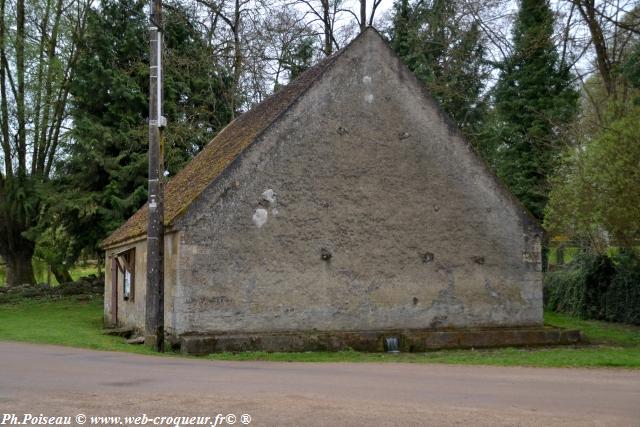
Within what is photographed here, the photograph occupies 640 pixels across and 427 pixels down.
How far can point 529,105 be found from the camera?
3180 centimetres

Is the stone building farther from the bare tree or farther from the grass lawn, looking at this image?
the bare tree

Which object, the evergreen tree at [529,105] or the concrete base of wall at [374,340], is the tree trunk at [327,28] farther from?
the concrete base of wall at [374,340]

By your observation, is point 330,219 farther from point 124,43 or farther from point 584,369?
point 124,43

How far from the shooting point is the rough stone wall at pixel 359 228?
647 inches

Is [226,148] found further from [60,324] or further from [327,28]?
[327,28]

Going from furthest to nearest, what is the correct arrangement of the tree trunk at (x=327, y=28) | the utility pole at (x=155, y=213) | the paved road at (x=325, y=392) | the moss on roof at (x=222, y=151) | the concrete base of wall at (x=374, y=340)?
the tree trunk at (x=327, y=28)
the moss on roof at (x=222, y=151)
the utility pole at (x=155, y=213)
the concrete base of wall at (x=374, y=340)
the paved road at (x=325, y=392)

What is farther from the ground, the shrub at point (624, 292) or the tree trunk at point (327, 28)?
the tree trunk at point (327, 28)

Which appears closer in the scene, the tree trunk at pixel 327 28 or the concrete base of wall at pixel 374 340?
the concrete base of wall at pixel 374 340

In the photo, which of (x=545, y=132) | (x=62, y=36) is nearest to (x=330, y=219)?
(x=545, y=132)

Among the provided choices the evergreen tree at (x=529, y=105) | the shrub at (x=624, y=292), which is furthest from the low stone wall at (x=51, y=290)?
the shrub at (x=624, y=292)

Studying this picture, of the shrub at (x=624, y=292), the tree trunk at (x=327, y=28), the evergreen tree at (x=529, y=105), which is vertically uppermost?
the tree trunk at (x=327, y=28)

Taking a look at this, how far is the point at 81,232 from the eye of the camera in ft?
106

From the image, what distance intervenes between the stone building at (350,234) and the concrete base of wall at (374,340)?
0.04 m

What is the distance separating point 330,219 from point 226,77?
1831 cm
